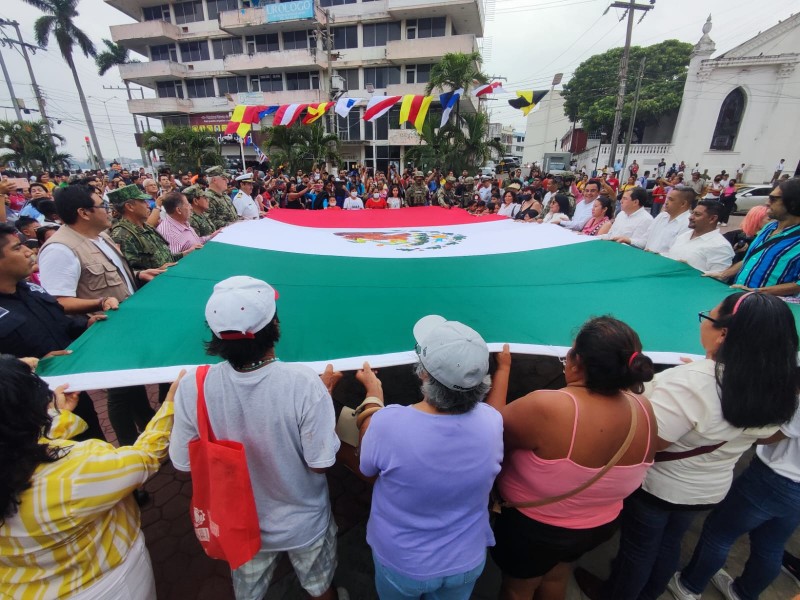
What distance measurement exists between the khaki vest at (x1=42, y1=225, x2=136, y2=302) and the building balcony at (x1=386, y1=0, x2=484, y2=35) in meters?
21.7

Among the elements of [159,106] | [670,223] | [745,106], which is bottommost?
[670,223]

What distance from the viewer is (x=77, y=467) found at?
0.98 meters

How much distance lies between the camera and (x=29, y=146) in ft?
56.8

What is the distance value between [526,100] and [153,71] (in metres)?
26.3

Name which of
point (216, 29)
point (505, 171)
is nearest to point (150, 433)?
point (505, 171)

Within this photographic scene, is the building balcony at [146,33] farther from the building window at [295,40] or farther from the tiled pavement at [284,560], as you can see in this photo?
the tiled pavement at [284,560]

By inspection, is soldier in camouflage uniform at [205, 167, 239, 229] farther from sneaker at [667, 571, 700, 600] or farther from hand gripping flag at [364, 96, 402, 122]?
hand gripping flag at [364, 96, 402, 122]

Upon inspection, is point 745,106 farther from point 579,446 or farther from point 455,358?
point 455,358

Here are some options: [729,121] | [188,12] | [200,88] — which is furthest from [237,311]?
[188,12]

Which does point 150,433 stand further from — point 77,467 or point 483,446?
point 483,446

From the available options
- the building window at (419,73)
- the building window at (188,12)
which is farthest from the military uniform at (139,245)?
the building window at (188,12)

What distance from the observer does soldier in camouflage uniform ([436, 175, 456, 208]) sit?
8.55 meters

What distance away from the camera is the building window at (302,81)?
2228 centimetres

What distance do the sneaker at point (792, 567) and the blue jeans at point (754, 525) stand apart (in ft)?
1.37
